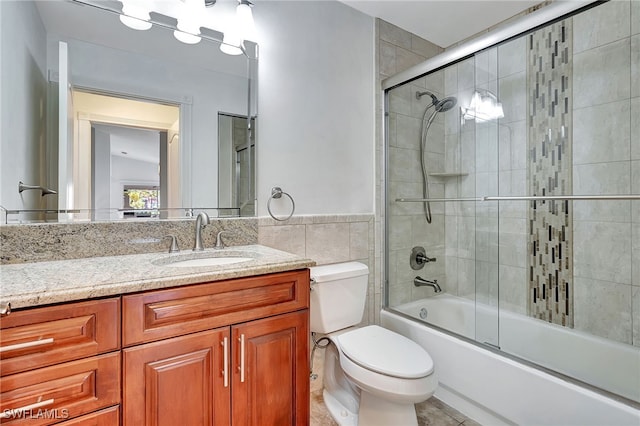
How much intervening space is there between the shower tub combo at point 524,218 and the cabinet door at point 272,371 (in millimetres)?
983

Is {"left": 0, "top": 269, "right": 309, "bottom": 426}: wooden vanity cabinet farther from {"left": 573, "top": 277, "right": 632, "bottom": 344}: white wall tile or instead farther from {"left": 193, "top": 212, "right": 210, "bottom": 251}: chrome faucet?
{"left": 573, "top": 277, "right": 632, "bottom": 344}: white wall tile

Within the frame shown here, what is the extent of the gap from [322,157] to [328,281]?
0.75 meters

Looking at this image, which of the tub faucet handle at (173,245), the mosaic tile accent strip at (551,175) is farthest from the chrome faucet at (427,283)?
the tub faucet handle at (173,245)

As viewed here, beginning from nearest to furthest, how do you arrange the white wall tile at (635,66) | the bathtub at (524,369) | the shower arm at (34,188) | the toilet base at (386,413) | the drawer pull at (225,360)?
the drawer pull at (225,360) → the shower arm at (34,188) → the bathtub at (524,369) → the toilet base at (386,413) → the white wall tile at (635,66)

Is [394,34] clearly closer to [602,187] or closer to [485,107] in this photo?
[485,107]

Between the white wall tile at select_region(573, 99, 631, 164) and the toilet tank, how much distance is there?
137 cm

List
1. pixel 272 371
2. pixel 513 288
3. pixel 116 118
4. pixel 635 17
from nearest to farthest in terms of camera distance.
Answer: pixel 272 371
pixel 116 118
pixel 635 17
pixel 513 288

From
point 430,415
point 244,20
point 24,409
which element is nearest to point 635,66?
point 244,20

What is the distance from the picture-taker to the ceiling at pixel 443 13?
78.7 inches

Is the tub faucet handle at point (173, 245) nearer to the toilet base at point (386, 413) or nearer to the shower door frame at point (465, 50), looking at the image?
the toilet base at point (386, 413)

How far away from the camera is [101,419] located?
868mm

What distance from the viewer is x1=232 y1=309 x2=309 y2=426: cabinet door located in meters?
1.08

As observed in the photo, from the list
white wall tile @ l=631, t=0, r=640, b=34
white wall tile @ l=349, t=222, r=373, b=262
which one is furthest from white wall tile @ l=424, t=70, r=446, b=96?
white wall tile @ l=349, t=222, r=373, b=262

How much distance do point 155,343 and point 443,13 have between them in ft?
8.00
